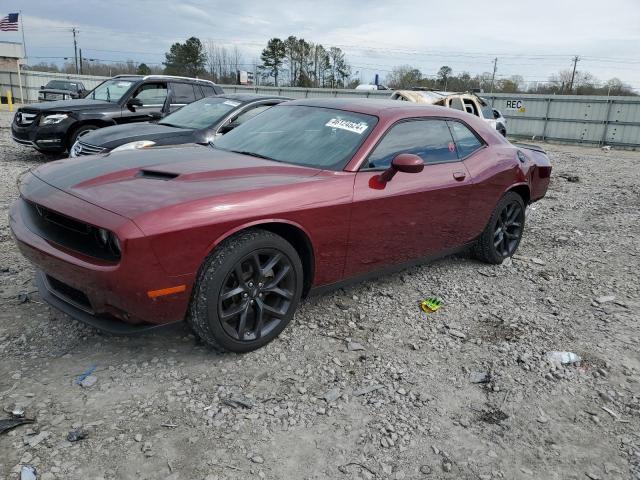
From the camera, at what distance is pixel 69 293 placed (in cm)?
291

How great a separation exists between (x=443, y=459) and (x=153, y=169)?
91.9 inches

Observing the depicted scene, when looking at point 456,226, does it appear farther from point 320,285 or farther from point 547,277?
point 320,285

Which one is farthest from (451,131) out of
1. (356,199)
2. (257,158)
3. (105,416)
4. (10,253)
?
(10,253)

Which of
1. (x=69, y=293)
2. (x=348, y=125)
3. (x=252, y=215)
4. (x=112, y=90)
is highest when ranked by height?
(x=112, y=90)

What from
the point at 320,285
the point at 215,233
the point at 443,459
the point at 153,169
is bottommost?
the point at 443,459

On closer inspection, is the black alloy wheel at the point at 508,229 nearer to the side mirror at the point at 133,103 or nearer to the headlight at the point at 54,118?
the side mirror at the point at 133,103

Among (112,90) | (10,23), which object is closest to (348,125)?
(112,90)

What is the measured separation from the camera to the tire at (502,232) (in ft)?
16.2

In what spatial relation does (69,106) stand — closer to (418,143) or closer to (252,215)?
(418,143)

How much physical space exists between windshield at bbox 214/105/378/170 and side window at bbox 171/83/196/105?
6.20 metres

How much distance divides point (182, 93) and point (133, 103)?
1.02 m

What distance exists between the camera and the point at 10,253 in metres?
4.56

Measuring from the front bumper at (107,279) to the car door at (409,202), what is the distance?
1.37 m

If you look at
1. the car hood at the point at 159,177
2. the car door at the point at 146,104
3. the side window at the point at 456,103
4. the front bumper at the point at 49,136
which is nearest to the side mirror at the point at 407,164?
the car hood at the point at 159,177
